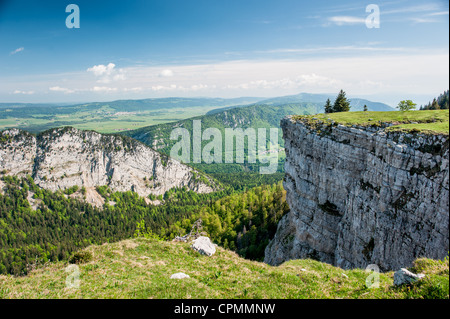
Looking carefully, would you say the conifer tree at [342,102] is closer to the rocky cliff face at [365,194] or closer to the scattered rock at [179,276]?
the rocky cliff face at [365,194]

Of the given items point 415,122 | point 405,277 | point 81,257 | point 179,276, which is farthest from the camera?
point 415,122

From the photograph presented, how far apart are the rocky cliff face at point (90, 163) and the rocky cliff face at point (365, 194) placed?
14495cm

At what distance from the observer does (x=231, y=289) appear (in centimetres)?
1335

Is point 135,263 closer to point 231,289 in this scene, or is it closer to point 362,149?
point 231,289

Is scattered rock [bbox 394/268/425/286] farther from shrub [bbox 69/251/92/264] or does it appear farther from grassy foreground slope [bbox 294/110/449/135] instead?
shrub [bbox 69/251/92/264]

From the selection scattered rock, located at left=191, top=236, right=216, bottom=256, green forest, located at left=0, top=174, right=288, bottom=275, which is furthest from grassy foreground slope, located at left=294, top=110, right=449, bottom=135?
green forest, located at left=0, top=174, right=288, bottom=275

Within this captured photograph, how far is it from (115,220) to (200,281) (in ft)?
427

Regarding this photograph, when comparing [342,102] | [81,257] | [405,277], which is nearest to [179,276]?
[81,257]

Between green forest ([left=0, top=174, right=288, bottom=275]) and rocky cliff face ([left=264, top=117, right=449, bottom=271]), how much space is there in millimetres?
23842

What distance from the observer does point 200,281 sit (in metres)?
14.8

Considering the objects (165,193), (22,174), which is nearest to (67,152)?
(22,174)

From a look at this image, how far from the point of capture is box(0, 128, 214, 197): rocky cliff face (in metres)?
142

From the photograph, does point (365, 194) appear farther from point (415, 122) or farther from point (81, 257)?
point (81, 257)

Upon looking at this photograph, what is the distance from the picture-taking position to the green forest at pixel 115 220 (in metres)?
69.9
